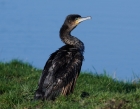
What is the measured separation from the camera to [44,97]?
30.5ft

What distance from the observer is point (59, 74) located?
9.48m

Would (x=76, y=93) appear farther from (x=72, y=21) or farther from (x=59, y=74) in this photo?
(x=72, y=21)

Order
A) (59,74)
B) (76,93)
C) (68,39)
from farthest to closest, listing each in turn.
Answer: (68,39) → (76,93) → (59,74)

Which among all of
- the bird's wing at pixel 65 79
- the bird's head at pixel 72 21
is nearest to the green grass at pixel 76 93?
the bird's wing at pixel 65 79

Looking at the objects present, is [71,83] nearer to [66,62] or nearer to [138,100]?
[66,62]

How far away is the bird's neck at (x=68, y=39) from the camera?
1020cm

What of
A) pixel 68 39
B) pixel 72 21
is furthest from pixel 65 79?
pixel 72 21

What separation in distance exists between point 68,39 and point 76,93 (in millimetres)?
1052

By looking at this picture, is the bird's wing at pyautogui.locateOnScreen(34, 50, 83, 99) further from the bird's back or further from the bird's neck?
the bird's neck

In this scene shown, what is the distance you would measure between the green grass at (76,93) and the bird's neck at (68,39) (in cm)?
68

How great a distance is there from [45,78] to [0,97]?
698mm

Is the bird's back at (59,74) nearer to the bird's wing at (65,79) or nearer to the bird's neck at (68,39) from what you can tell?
the bird's wing at (65,79)

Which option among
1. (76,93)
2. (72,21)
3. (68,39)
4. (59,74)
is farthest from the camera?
(72,21)

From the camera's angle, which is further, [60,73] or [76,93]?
[76,93]
